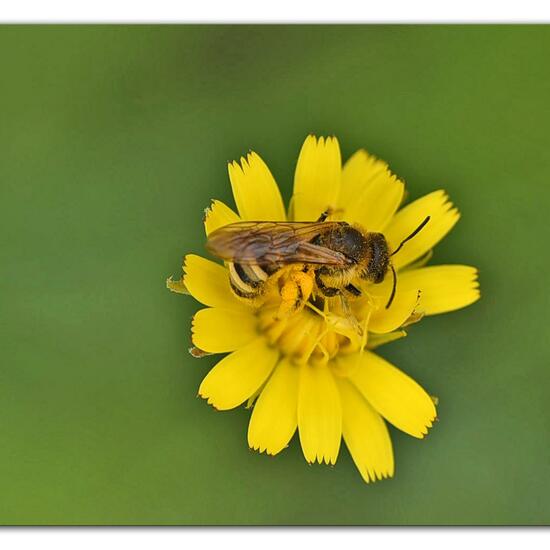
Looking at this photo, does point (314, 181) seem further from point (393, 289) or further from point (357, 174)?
point (393, 289)

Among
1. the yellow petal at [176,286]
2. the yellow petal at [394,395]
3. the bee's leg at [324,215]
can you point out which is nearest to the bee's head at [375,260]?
the bee's leg at [324,215]

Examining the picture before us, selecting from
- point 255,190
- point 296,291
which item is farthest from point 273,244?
point 255,190

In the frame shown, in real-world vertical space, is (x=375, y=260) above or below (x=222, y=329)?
above

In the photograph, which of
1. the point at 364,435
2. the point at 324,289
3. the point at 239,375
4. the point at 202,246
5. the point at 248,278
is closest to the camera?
the point at 248,278

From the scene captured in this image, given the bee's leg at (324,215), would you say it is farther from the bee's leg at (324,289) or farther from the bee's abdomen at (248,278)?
the bee's abdomen at (248,278)

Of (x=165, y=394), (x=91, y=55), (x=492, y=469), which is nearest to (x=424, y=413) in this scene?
(x=492, y=469)

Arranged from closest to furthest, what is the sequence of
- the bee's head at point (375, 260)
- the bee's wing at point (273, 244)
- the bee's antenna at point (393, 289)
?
the bee's wing at point (273, 244) → the bee's head at point (375, 260) → the bee's antenna at point (393, 289)

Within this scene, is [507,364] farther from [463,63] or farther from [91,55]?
[91,55]
